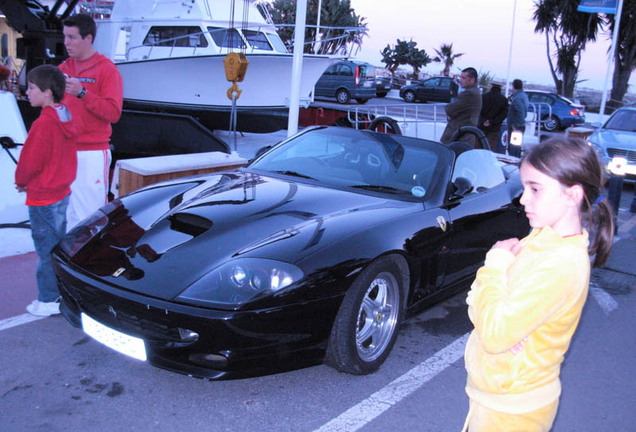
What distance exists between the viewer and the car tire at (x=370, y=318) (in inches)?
123

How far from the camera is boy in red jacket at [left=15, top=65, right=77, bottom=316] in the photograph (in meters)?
3.67

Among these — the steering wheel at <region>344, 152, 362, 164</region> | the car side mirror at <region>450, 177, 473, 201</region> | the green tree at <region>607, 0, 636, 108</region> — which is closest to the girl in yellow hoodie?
the car side mirror at <region>450, 177, 473, 201</region>

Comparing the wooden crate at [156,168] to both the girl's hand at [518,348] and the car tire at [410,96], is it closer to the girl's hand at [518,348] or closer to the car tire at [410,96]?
the girl's hand at [518,348]

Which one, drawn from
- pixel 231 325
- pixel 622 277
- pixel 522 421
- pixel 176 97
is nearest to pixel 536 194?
pixel 522 421

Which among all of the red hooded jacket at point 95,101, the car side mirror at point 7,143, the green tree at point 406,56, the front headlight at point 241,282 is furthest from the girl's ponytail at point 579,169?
the green tree at point 406,56

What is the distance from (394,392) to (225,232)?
1299mm

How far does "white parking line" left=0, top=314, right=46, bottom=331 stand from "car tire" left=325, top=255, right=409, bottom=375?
2.08 m

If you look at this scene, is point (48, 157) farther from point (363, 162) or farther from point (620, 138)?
point (620, 138)

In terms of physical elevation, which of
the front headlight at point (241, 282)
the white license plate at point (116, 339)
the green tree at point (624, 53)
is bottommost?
the white license plate at point (116, 339)

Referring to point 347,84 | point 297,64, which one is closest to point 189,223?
point 297,64

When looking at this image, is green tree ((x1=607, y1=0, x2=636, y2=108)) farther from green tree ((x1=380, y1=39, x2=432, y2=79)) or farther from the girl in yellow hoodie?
the girl in yellow hoodie

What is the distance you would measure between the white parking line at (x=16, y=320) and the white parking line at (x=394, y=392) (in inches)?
86.5

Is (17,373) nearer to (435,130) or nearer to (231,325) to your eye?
(231,325)

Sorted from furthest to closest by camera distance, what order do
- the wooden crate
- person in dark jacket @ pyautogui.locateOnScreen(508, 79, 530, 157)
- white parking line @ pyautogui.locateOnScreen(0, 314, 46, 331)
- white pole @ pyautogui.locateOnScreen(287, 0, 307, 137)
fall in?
person in dark jacket @ pyautogui.locateOnScreen(508, 79, 530, 157) < white pole @ pyautogui.locateOnScreen(287, 0, 307, 137) < the wooden crate < white parking line @ pyautogui.locateOnScreen(0, 314, 46, 331)
